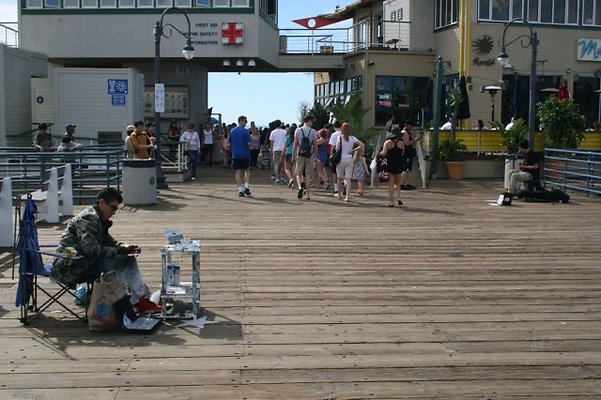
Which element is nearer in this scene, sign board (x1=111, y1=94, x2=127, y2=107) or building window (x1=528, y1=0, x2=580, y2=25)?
sign board (x1=111, y1=94, x2=127, y2=107)

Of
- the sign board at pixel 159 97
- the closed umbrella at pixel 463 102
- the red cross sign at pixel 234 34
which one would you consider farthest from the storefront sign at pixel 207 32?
the sign board at pixel 159 97

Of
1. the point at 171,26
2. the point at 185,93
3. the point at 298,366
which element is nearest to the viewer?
the point at 298,366

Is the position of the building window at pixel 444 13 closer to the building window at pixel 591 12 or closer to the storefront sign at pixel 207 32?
the building window at pixel 591 12

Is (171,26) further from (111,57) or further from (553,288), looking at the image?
(553,288)

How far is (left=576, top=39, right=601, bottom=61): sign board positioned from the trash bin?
785 inches

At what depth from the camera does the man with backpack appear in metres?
16.9

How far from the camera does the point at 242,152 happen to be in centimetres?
1755

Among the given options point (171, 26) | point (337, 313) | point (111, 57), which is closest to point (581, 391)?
point (337, 313)

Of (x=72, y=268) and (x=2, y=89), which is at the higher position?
(x=2, y=89)

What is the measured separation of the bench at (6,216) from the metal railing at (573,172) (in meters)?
12.4

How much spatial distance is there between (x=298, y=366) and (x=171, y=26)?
2284 centimetres

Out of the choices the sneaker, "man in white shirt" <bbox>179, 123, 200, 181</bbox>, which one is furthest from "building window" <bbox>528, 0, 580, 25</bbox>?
the sneaker

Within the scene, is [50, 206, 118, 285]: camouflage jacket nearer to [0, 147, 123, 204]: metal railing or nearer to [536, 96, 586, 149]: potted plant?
[0, 147, 123, 204]: metal railing

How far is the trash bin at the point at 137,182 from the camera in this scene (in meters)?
15.7
